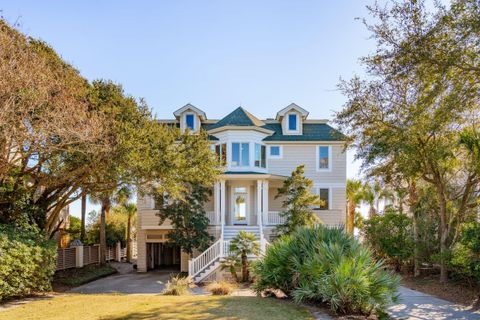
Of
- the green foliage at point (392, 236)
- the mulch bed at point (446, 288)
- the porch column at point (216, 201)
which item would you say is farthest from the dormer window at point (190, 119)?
the mulch bed at point (446, 288)

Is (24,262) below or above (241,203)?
below

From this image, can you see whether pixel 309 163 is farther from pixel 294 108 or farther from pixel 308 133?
pixel 294 108

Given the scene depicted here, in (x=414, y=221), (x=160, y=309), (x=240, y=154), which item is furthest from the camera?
(x=240, y=154)

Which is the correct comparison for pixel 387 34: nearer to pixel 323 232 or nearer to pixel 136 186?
pixel 323 232

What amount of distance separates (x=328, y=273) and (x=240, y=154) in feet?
45.6

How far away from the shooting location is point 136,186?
1444cm

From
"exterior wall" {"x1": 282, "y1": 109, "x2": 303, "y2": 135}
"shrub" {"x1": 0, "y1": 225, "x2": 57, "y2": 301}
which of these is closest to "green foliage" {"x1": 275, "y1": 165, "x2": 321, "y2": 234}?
"exterior wall" {"x1": 282, "y1": 109, "x2": 303, "y2": 135}

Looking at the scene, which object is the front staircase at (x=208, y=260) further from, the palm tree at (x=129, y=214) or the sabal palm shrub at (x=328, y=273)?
the palm tree at (x=129, y=214)

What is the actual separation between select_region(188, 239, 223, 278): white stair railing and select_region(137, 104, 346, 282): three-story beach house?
8.91ft

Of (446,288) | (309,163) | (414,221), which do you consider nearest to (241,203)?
(309,163)

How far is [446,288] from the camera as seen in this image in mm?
13266

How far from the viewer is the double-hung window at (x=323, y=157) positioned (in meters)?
23.9

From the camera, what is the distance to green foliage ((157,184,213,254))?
1873cm

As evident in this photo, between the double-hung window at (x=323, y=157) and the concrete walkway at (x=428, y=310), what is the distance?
12.5 meters
